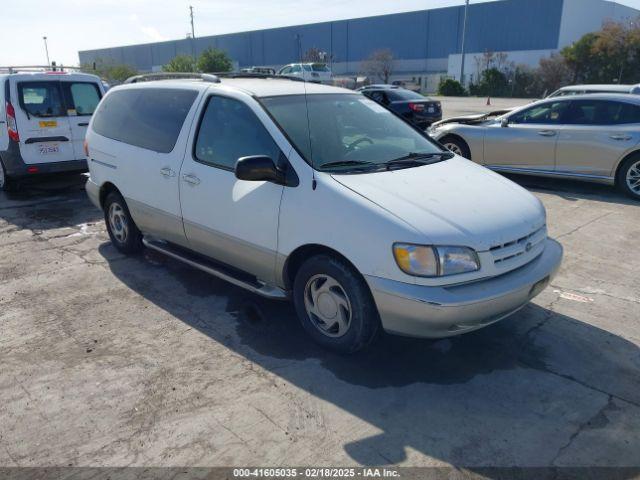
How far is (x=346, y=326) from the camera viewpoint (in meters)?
3.63

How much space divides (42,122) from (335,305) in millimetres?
6764

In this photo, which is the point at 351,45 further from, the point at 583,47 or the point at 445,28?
the point at 583,47

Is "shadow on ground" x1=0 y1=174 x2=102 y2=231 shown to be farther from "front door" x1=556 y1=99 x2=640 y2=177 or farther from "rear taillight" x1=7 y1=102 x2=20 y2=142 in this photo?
"front door" x1=556 y1=99 x2=640 y2=177

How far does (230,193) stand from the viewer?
13.4 ft

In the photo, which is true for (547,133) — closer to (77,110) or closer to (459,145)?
(459,145)

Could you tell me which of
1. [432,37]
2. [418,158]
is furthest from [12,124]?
[432,37]

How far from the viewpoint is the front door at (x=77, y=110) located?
27.9 feet

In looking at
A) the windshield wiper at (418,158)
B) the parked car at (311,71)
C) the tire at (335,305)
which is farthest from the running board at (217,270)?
the parked car at (311,71)

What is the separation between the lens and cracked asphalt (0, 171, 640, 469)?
2855 mm

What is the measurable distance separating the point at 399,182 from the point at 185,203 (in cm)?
190

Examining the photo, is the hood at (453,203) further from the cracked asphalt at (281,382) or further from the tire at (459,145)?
the tire at (459,145)

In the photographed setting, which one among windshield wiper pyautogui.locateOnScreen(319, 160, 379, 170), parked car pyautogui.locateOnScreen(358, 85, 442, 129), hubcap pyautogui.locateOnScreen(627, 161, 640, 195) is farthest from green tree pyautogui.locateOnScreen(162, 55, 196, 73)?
windshield wiper pyautogui.locateOnScreen(319, 160, 379, 170)

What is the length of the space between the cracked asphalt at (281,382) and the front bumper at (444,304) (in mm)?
428

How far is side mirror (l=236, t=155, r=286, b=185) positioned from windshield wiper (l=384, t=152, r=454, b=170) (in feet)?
2.77
